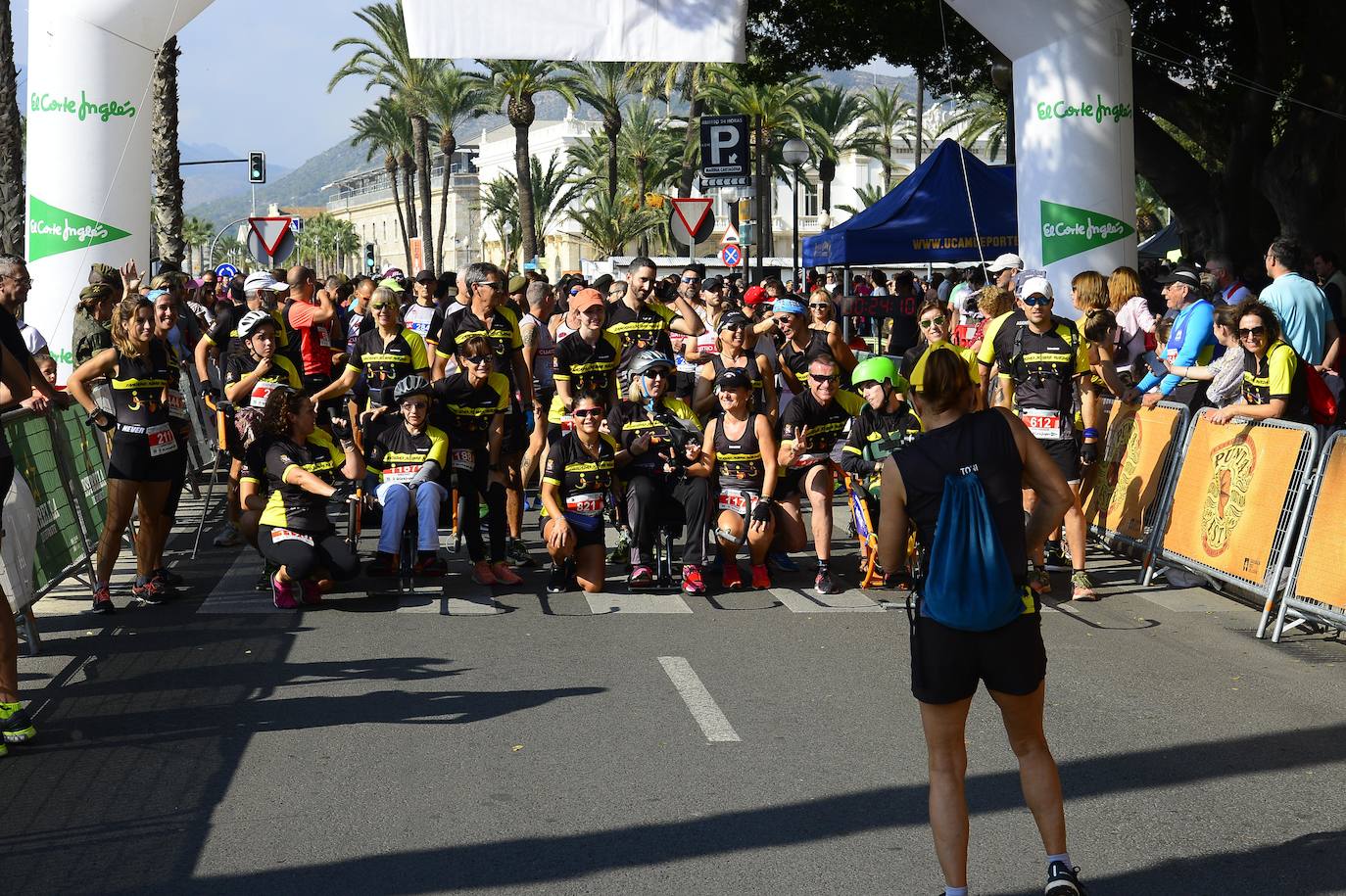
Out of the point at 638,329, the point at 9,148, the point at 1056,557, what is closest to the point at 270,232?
the point at 9,148

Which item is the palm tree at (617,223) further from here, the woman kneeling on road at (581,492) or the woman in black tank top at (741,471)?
the woman kneeling on road at (581,492)

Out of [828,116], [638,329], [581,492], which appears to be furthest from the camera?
[828,116]

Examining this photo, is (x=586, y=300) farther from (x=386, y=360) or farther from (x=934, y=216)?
(x=934, y=216)

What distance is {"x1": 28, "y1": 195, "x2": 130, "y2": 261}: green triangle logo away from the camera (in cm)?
1233

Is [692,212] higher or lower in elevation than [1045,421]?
higher

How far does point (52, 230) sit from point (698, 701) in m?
8.30

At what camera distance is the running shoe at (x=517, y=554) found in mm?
10555

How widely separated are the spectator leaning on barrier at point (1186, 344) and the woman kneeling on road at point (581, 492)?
388cm

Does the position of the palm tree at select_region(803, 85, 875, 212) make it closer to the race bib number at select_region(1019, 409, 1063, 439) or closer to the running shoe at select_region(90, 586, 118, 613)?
the race bib number at select_region(1019, 409, 1063, 439)

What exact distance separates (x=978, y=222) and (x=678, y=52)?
770cm

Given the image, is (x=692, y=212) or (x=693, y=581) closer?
(x=693, y=581)

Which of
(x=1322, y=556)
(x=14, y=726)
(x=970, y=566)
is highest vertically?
(x=970, y=566)

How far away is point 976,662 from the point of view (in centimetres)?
433

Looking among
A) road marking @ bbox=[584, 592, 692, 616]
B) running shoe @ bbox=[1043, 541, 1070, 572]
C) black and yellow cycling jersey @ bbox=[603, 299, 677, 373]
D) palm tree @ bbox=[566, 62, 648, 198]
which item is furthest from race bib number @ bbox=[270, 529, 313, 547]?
palm tree @ bbox=[566, 62, 648, 198]
